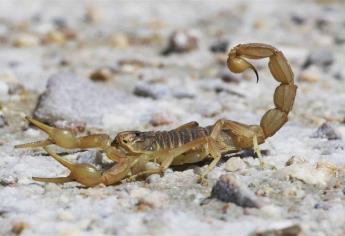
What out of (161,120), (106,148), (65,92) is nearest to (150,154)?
(106,148)

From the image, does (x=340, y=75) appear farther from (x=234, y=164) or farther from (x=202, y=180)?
(x=202, y=180)

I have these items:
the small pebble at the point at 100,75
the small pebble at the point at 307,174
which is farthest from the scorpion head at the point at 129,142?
the small pebble at the point at 100,75

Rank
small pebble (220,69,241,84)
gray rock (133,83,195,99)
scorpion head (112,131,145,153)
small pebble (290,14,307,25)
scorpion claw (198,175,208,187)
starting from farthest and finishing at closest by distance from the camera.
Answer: small pebble (290,14,307,25), small pebble (220,69,241,84), gray rock (133,83,195,99), scorpion head (112,131,145,153), scorpion claw (198,175,208,187)

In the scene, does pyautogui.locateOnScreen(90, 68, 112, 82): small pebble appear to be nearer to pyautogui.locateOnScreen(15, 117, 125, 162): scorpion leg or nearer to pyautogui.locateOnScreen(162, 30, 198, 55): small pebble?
pyautogui.locateOnScreen(162, 30, 198, 55): small pebble

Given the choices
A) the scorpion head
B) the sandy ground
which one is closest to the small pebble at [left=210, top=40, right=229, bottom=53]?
the sandy ground

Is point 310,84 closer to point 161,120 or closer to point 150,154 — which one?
point 161,120

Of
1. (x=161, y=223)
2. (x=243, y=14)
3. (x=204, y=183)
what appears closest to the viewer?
(x=161, y=223)
